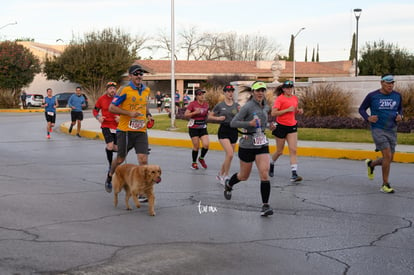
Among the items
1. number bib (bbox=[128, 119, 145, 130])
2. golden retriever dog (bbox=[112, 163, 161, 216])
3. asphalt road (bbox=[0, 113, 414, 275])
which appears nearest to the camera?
asphalt road (bbox=[0, 113, 414, 275])

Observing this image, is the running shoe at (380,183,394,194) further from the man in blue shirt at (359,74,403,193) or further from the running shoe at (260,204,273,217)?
the running shoe at (260,204,273,217)

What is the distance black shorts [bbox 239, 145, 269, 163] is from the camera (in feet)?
26.2

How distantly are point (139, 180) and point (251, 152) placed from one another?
4.95 ft

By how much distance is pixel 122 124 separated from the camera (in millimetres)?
8914

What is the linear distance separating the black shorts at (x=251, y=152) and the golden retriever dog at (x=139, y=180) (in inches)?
46.2

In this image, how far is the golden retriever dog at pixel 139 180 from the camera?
762cm

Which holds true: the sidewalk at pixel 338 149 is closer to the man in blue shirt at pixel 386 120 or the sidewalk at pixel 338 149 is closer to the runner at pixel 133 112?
the man in blue shirt at pixel 386 120

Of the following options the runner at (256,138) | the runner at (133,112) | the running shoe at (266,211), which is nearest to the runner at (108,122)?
the runner at (133,112)

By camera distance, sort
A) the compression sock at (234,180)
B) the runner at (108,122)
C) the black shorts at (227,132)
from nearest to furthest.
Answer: the compression sock at (234,180), the black shorts at (227,132), the runner at (108,122)

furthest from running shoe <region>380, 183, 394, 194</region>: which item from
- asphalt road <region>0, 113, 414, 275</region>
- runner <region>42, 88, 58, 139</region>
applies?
runner <region>42, 88, 58, 139</region>

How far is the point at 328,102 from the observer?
24.1 meters

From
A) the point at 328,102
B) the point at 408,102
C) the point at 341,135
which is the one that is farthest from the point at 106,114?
the point at 328,102

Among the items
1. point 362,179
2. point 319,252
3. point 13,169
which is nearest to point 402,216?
point 319,252

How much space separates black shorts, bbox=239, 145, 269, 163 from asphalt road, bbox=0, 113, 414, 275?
0.72 m
